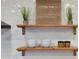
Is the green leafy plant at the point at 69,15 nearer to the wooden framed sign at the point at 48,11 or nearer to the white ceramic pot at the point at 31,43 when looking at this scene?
the wooden framed sign at the point at 48,11

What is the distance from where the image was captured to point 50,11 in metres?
2.49

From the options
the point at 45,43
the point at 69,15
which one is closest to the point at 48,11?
the point at 69,15

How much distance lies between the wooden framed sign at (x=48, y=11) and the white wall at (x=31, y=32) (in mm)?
73

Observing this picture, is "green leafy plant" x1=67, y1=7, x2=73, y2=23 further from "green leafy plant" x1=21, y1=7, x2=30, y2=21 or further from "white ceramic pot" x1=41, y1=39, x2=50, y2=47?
"green leafy plant" x1=21, y1=7, x2=30, y2=21

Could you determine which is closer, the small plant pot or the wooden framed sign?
the small plant pot

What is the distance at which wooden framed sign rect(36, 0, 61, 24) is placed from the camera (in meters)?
2.46

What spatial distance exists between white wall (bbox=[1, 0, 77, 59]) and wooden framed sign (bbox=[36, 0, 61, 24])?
0.24ft

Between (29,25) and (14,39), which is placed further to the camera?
(14,39)

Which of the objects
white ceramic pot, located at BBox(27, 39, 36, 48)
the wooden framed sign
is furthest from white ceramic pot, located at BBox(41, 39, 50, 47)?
the wooden framed sign

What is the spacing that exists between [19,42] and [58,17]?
2.27ft

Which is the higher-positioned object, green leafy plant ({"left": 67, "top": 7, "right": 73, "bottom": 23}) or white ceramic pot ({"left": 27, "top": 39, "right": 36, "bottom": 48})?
green leafy plant ({"left": 67, "top": 7, "right": 73, "bottom": 23})

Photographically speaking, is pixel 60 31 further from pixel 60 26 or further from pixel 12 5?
pixel 12 5

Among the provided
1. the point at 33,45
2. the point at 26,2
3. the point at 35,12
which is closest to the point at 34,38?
the point at 33,45

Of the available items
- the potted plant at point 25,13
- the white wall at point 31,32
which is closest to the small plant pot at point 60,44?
the white wall at point 31,32
